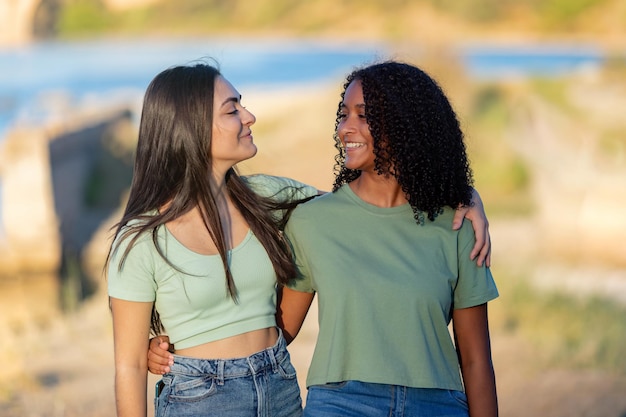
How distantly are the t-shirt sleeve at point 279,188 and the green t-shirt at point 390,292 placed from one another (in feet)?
0.82

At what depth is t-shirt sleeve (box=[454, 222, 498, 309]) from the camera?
8.39 feet

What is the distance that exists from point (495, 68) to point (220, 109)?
19441 mm

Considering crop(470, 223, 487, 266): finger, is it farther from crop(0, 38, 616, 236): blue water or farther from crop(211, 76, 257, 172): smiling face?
crop(0, 38, 616, 236): blue water

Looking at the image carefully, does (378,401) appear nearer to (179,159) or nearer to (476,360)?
(476,360)

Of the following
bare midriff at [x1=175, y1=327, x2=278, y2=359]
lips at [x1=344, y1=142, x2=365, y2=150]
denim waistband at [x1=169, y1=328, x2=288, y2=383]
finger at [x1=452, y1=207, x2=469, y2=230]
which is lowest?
→ denim waistband at [x1=169, y1=328, x2=288, y2=383]

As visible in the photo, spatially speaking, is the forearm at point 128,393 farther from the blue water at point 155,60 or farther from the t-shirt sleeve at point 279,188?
the blue water at point 155,60

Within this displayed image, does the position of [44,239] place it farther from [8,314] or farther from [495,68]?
[495,68]

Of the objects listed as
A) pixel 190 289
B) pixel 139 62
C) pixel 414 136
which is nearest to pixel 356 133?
pixel 414 136

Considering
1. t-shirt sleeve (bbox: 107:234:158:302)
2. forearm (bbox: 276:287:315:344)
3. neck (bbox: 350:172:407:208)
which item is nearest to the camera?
t-shirt sleeve (bbox: 107:234:158:302)

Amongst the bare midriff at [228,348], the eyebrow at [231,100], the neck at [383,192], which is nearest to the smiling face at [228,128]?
the eyebrow at [231,100]

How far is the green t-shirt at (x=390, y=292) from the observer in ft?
8.20

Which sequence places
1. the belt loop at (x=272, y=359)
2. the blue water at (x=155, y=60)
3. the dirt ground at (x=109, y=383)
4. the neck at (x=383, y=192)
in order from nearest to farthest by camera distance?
the belt loop at (x=272, y=359) < the neck at (x=383, y=192) < the dirt ground at (x=109, y=383) < the blue water at (x=155, y=60)

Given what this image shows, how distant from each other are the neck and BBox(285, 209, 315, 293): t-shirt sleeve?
0.20 m

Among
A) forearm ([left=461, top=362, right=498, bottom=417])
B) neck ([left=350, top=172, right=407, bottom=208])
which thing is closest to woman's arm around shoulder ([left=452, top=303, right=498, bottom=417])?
forearm ([left=461, top=362, right=498, bottom=417])
